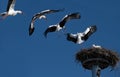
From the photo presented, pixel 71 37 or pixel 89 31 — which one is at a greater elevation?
pixel 89 31

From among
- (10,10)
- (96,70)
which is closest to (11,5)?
(10,10)

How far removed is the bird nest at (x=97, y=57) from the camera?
1824 centimetres

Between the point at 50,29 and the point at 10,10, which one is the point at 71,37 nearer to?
the point at 50,29

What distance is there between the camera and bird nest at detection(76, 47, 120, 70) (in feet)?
59.8

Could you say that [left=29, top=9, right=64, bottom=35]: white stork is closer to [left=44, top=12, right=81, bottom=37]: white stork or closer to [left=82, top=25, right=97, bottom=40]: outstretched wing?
[left=44, top=12, right=81, bottom=37]: white stork

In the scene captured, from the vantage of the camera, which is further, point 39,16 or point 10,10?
point 39,16

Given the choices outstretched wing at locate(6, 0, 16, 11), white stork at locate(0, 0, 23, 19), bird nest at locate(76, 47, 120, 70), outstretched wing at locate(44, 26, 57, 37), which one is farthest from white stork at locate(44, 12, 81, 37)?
outstretched wing at locate(6, 0, 16, 11)

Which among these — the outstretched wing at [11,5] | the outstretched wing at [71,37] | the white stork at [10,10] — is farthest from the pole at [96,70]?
the outstretched wing at [11,5]

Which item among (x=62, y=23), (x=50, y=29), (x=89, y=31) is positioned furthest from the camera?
(x=89, y=31)

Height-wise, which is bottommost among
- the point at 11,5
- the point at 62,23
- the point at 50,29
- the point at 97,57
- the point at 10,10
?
the point at 97,57

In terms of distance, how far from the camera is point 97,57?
1838cm

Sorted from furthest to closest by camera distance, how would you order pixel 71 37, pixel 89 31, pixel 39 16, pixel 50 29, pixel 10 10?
pixel 89 31
pixel 71 37
pixel 39 16
pixel 50 29
pixel 10 10

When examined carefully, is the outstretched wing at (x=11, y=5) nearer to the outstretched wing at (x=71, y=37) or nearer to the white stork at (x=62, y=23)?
the white stork at (x=62, y=23)

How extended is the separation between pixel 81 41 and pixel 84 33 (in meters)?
1.10
